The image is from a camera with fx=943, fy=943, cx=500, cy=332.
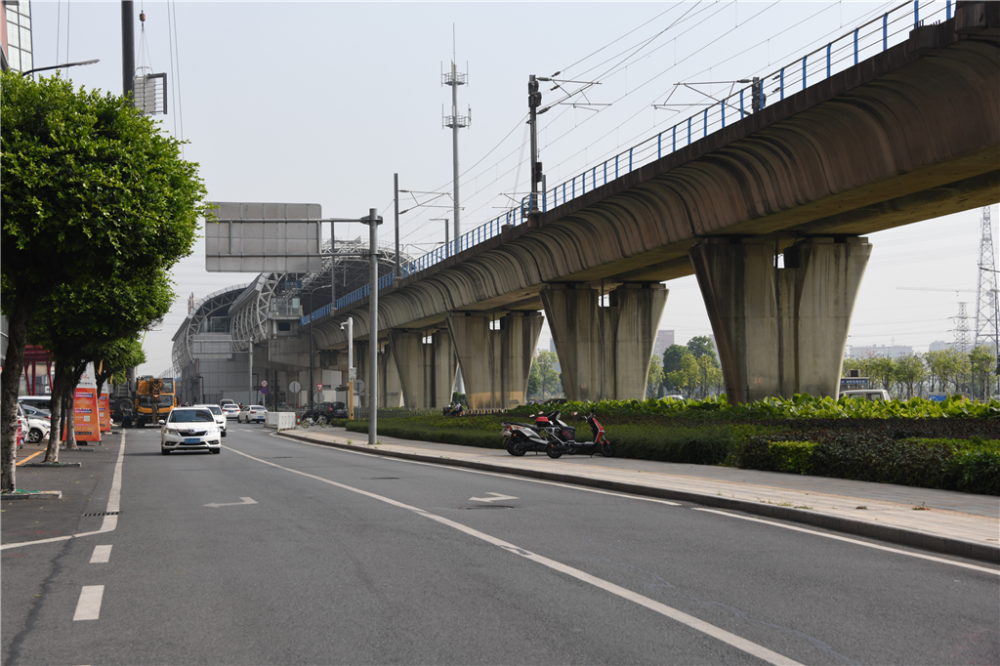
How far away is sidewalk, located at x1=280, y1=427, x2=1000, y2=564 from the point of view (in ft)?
32.1

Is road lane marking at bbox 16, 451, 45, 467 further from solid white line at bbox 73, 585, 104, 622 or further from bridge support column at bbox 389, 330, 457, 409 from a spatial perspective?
bridge support column at bbox 389, 330, 457, 409

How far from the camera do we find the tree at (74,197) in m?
14.2

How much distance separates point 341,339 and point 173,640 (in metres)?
85.7

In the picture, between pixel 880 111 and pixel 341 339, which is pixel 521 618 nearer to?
pixel 880 111

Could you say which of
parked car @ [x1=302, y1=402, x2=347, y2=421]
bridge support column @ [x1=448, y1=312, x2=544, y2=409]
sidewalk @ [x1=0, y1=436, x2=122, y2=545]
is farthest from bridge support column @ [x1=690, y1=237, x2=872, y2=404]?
parked car @ [x1=302, y1=402, x2=347, y2=421]

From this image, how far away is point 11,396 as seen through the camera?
16344 mm

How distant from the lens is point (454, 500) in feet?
48.8

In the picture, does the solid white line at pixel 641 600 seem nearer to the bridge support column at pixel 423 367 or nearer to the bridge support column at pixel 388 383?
the bridge support column at pixel 423 367

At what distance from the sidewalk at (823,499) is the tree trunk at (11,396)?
9.78m

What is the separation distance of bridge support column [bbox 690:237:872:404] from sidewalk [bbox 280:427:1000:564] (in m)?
11.2

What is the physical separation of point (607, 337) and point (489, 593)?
40351 millimetres

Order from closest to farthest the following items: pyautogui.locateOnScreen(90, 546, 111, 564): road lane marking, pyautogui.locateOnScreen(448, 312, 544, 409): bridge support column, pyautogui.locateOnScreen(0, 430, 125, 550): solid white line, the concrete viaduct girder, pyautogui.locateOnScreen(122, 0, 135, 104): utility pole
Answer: pyautogui.locateOnScreen(90, 546, 111, 564): road lane marking, pyautogui.locateOnScreen(0, 430, 125, 550): solid white line, the concrete viaduct girder, pyautogui.locateOnScreen(122, 0, 135, 104): utility pole, pyautogui.locateOnScreen(448, 312, 544, 409): bridge support column

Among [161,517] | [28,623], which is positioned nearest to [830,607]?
[28,623]

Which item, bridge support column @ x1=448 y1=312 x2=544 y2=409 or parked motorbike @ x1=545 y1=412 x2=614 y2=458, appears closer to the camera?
parked motorbike @ x1=545 y1=412 x2=614 y2=458
